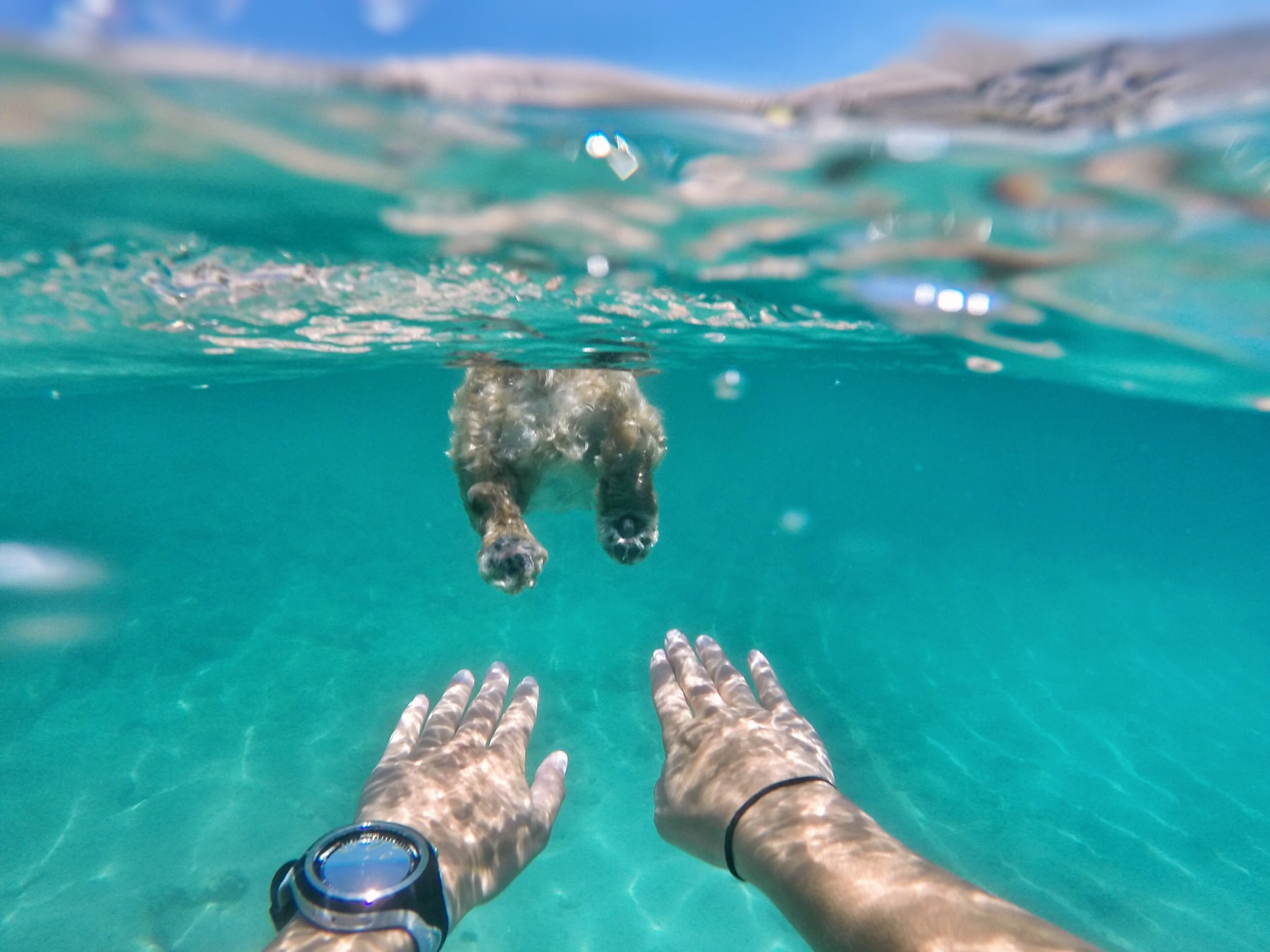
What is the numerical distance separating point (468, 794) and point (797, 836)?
5.57 feet

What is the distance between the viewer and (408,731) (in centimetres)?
421

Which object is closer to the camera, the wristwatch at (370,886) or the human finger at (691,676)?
the wristwatch at (370,886)

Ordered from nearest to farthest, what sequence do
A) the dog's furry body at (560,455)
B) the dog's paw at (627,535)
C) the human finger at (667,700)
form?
the human finger at (667,700) < the dog's paw at (627,535) < the dog's furry body at (560,455)

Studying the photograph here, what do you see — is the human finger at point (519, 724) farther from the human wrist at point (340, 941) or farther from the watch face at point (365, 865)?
the human wrist at point (340, 941)

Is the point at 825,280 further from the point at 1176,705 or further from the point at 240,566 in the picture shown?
the point at 240,566

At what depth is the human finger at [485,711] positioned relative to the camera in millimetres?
4062

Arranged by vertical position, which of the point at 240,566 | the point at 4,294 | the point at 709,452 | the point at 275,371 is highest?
the point at 4,294

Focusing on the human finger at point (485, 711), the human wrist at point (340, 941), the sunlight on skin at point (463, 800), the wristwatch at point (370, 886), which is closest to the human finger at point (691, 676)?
the sunlight on skin at point (463, 800)

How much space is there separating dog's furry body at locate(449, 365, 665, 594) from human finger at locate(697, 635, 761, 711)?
0.82 metres

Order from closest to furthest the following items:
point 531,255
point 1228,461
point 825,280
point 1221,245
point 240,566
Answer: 1. point 1221,245
2. point 531,255
3. point 825,280
4. point 240,566
5. point 1228,461

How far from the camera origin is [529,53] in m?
3.62

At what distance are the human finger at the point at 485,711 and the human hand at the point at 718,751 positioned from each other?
3.46ft

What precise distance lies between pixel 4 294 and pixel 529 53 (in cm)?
917

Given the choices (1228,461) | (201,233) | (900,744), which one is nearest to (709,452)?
(1228,461)
